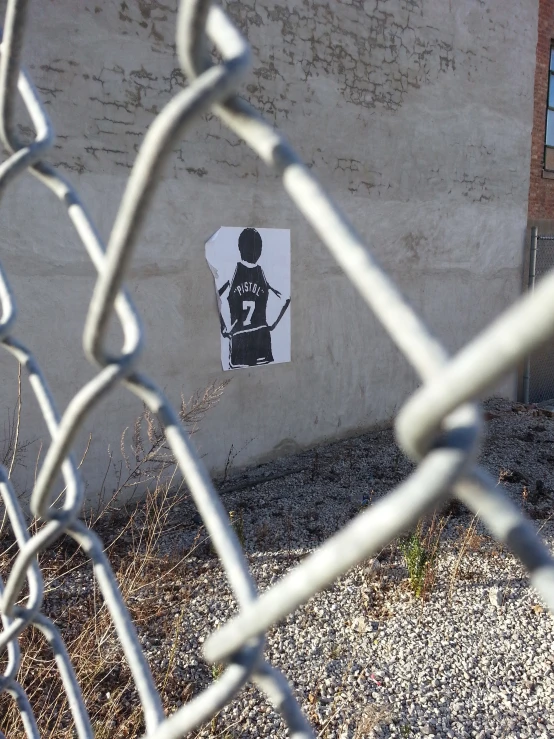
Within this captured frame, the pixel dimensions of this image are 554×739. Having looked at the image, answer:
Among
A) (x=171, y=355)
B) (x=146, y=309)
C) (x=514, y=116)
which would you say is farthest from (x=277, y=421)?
(x=514, y=116)

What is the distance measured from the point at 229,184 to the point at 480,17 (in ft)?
15.1

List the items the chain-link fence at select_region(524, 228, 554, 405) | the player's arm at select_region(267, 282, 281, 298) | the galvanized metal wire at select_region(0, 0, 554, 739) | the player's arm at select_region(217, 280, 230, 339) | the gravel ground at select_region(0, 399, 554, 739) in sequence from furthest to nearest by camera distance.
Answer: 1. the chain-link fence at select_region(524, 228, 554, 405)
2. the player's arm at select_region(267, 282, 281, 298)
3. the player's arm at select_region(217, 280, 230, 339)
4. the gravel ground at select_region(0, 399, 554, 739)
5. the galvanized metal wire at select_region(0, 0, 554, 739)

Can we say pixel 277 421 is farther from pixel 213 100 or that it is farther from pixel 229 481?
pixel 213 100

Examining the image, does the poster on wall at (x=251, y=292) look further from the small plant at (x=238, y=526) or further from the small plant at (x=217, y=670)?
the small plant at (x=217, y=670)

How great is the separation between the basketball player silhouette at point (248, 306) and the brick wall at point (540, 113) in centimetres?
514

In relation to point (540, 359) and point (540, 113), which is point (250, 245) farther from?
point (540, 113)

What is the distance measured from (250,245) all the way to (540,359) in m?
5.56

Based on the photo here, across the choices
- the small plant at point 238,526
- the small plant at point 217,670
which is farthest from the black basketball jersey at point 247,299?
the small plant at point 217,670

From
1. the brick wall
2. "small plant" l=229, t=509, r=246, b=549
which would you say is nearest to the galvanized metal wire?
"small plant" l=229, t=509, r=246, b=549

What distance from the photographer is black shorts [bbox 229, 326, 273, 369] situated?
18.6 feet

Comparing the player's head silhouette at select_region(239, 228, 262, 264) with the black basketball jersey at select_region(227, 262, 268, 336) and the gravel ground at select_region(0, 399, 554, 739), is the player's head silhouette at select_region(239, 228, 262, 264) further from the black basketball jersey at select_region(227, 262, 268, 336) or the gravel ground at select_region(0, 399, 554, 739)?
the gravel ground at select_region(0, 399, 554, 739)

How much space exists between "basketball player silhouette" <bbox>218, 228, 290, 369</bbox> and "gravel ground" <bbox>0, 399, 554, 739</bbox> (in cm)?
130

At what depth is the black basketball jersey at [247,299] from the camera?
560cm

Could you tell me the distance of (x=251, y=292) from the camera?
5.70 metres
